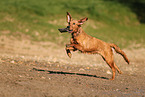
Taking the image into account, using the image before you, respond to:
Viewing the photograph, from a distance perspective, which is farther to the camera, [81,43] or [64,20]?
[64,20]

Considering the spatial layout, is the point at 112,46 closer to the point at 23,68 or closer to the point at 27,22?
the point at 23,68

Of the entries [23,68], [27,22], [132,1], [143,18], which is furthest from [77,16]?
[23,68]

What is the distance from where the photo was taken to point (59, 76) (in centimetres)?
988

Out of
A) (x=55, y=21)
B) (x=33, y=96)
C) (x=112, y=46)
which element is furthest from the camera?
(x=55, y=21)

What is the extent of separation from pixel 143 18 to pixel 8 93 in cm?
3436

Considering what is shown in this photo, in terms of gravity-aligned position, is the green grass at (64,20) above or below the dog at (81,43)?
above

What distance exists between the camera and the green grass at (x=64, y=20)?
26.0 metres

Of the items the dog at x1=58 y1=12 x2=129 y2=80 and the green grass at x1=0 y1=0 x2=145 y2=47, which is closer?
the dog at x1=58 y1=12 x2=129 y2=80

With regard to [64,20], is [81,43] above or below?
below

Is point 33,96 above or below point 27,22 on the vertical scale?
below

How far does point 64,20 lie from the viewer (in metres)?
29.9

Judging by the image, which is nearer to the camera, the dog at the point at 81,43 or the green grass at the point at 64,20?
the dog at the point at 81,43

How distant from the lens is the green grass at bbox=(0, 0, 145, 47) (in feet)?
85.2

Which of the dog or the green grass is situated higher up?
the green grass
